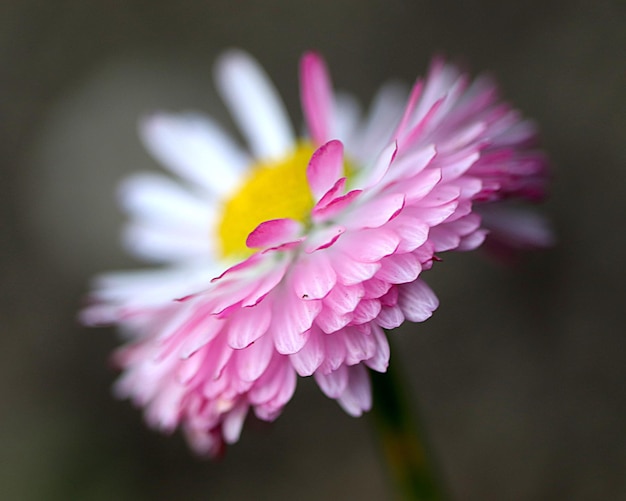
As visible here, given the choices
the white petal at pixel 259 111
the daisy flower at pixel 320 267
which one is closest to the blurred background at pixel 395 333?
the white petal at pixel 259 111

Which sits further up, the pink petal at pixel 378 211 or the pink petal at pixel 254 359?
the pink petal at pixel 378 211

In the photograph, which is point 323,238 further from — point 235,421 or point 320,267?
point 235,421

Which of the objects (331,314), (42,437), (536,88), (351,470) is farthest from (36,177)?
(331,314)

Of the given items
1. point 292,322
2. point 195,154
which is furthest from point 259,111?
point 292,322

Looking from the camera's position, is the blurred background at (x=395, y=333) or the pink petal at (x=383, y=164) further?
the blurred background at (x=395, y=333)

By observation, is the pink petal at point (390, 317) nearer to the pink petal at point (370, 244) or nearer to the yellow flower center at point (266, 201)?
the pink petal at point (370, 244)

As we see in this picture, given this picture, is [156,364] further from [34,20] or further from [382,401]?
[34,20]

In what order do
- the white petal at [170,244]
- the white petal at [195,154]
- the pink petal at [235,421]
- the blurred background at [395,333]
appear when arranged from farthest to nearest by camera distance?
1. the blurred background at [395,333]
2. the white petal at [195,154]
3. the white petal at [170,244]
4. the pink petal at [235,421]
